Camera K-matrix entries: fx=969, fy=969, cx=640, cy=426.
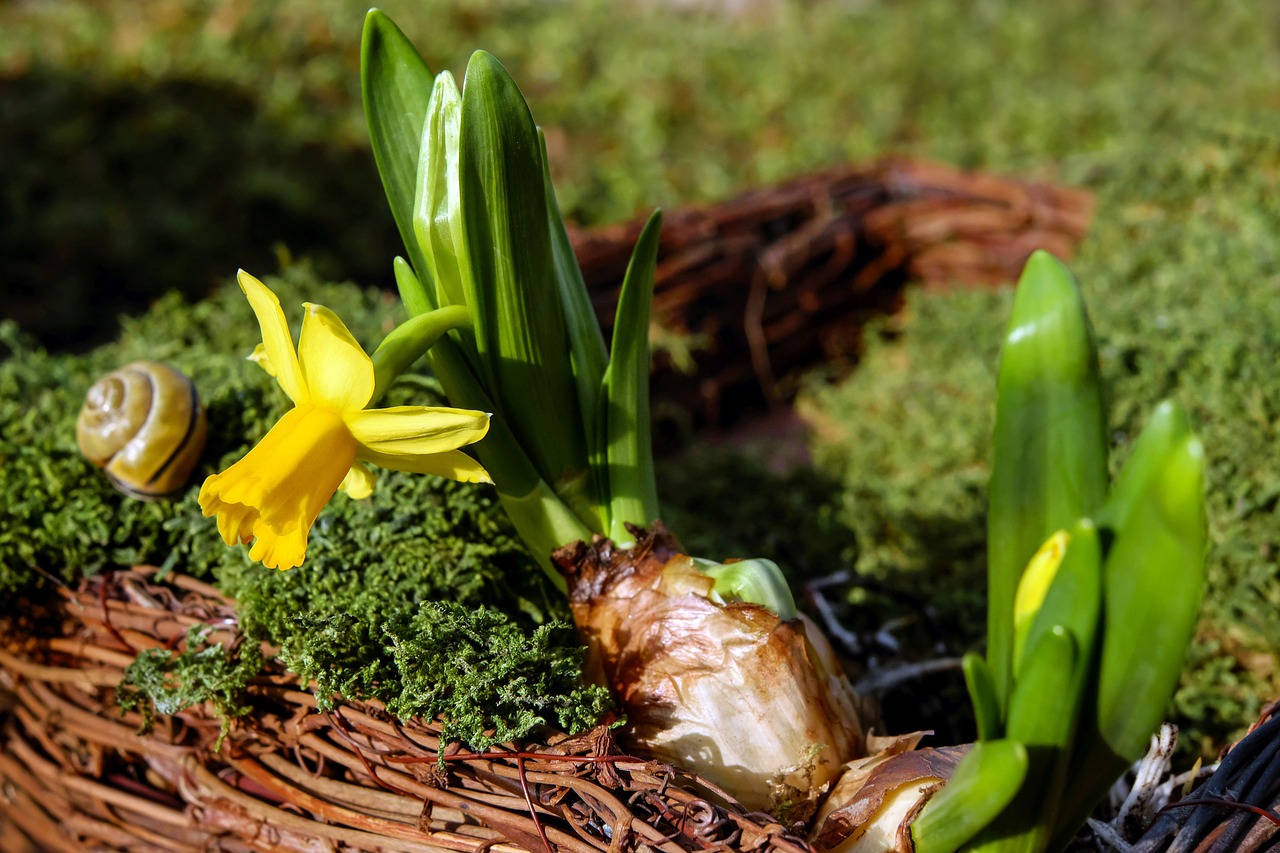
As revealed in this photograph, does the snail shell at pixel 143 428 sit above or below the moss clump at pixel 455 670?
above

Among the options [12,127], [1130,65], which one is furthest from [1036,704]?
[1130,65]

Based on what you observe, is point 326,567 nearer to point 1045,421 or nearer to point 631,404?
point 631,404

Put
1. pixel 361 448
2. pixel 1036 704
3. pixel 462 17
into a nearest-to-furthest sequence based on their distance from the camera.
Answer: pixel 1036 704, pixel 361 448, pixel 462 17

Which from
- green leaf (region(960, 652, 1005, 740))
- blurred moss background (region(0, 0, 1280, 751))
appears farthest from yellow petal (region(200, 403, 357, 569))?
blurred moss background (region(0, 0, 1280, 751))

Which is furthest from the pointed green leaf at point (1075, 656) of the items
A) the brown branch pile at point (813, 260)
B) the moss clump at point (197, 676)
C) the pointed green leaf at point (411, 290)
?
the brown branch pile at point (813, 260)

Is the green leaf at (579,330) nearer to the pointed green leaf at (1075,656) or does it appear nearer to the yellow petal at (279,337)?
the yellow petal at (279,337)

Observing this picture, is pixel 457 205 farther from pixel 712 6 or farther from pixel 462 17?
pixel 712 6
